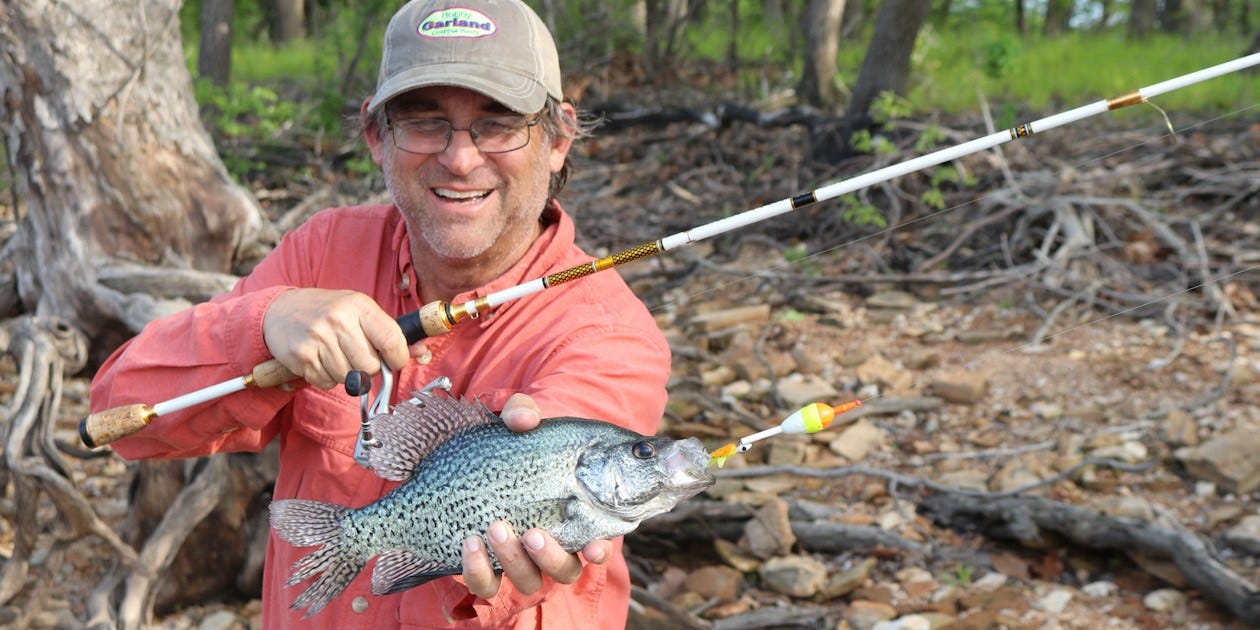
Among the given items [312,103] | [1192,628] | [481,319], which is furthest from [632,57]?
[481,319]

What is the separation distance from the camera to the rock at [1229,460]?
5.11 m

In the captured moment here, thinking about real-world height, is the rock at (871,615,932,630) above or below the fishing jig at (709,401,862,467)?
below

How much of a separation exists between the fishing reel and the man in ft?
0.14

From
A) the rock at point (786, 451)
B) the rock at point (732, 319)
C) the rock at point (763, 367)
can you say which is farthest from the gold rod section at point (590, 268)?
the rock at point (732, 319)

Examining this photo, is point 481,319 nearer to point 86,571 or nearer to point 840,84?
point 86,571

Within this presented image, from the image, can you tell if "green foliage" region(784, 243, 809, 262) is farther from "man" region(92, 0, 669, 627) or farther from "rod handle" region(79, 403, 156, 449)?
"rod handle" region(79, 403, 156, 449)

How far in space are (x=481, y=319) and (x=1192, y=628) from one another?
3.23m

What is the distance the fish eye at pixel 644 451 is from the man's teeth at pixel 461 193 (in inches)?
30.4

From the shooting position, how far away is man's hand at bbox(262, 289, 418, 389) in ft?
7.26

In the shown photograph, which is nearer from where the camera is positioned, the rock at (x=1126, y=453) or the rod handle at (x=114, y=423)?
the rod handle at (x=114, y=423)

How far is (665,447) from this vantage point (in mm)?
1953

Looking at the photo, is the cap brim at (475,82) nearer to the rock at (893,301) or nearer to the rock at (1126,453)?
the rock at (1126,453)

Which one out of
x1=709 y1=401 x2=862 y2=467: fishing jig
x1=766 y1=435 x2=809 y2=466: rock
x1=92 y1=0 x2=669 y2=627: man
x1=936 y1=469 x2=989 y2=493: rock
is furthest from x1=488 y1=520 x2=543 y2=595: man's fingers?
x1=766 y1=435 x2=809 y2=466: rock

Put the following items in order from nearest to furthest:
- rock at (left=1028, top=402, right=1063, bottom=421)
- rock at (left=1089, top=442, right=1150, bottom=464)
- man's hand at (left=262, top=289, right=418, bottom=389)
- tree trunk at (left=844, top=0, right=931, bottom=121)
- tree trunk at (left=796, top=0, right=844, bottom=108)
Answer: man's hand at (left=262, top=289, right=418, bottom=389) → rock at (left=1089, top=442, right=1150, bottom=464) → rock at (left=1028, top=402, right=1063, bottom=421) → tree trunk at (left=844, top=0, right=931, bottom=121) → tree trunk at (left=796, top=0, right=844, bottom=108)
